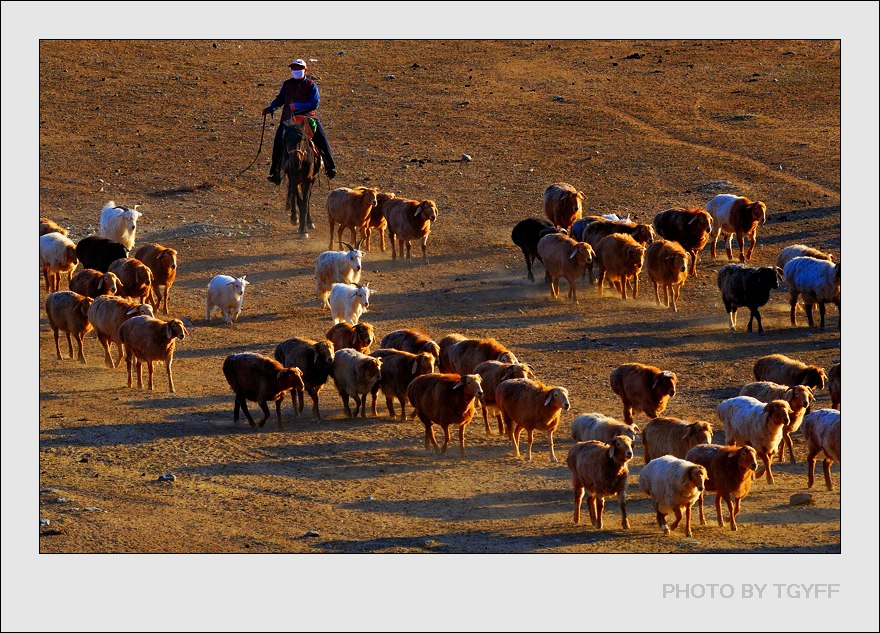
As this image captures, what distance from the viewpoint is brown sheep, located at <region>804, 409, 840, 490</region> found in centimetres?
1939

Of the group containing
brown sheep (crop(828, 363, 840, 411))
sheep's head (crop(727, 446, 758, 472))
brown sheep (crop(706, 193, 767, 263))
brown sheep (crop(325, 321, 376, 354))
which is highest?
brown sheep (crop(706, 193, 767, 263))

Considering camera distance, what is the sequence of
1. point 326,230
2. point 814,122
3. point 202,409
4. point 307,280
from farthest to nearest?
point 814,122 → point 326,230 → point 307,280 → point 202,409

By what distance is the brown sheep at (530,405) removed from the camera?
66.6ft

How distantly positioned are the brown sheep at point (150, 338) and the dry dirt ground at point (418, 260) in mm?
551

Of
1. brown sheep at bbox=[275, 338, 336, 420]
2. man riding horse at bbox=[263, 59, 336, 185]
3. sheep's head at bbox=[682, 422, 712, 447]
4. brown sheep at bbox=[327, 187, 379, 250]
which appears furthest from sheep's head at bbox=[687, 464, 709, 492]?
man riding horse at bbox=[263, 59, 336, 185]

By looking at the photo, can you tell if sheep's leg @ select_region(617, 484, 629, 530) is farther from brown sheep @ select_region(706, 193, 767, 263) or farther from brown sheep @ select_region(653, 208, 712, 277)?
brown sheep @ select_region(706, 193, 767, 263)

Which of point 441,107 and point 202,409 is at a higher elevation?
point 441,107

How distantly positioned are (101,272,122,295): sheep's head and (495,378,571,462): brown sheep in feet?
26.1

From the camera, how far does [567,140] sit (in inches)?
1591

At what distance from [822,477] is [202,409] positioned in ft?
29.0

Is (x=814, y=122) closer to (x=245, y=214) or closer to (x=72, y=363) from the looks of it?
(x=245, y=214)

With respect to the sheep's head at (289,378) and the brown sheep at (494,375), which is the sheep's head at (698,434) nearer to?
the brown sheep at (494,375)

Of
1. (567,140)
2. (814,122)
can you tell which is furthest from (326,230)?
(814,122)

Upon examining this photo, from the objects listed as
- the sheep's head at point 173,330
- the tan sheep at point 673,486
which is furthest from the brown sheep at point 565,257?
the tan sheep at point 673,486
